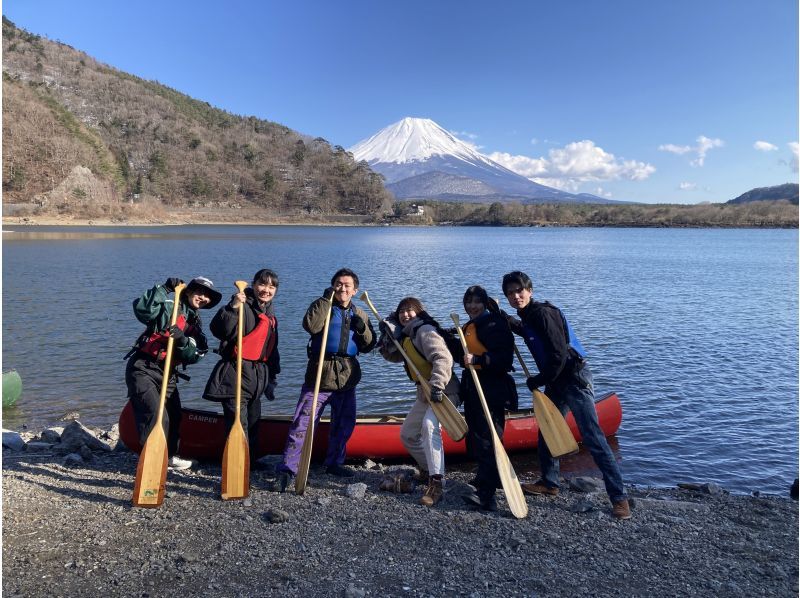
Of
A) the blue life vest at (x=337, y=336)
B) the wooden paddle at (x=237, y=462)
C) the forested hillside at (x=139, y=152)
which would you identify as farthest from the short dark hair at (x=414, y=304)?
the forested hillside at (x=139, y=152)

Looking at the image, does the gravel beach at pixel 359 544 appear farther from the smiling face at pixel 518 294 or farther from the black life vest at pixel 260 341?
the smiling face at pixel 518 294

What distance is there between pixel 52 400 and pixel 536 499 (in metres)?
9.33

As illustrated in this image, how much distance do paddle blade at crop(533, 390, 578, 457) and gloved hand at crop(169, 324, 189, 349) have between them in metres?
3.23

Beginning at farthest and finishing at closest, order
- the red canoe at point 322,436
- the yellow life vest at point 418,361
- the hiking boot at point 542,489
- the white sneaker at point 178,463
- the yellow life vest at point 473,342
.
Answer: the red canoe at point 322,436 < the white sneaker at point 178,463 < the hiking boot at point 542,489 < the yellow life vest at point 418,361 < the yellow life vest at point 473,342

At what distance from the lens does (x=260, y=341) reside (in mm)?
5656

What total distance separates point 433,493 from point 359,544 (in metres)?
→ 1.03

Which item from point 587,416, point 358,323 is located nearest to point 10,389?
point 358,323

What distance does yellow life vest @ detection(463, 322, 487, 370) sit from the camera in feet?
17.2

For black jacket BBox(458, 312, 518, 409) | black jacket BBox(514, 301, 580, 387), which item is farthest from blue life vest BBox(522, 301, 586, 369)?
black jacket BBox(458, 312, 518, 409)

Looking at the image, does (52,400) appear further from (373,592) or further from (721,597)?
(721,597)

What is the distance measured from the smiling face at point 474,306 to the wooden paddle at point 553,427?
2.92ft

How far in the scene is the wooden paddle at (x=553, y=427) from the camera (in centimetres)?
536

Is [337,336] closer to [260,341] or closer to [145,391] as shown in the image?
[260,341]

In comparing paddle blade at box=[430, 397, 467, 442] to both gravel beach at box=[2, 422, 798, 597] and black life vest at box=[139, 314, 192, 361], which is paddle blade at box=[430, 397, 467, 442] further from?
black life vest at box=[139, 314, 192, 361]
